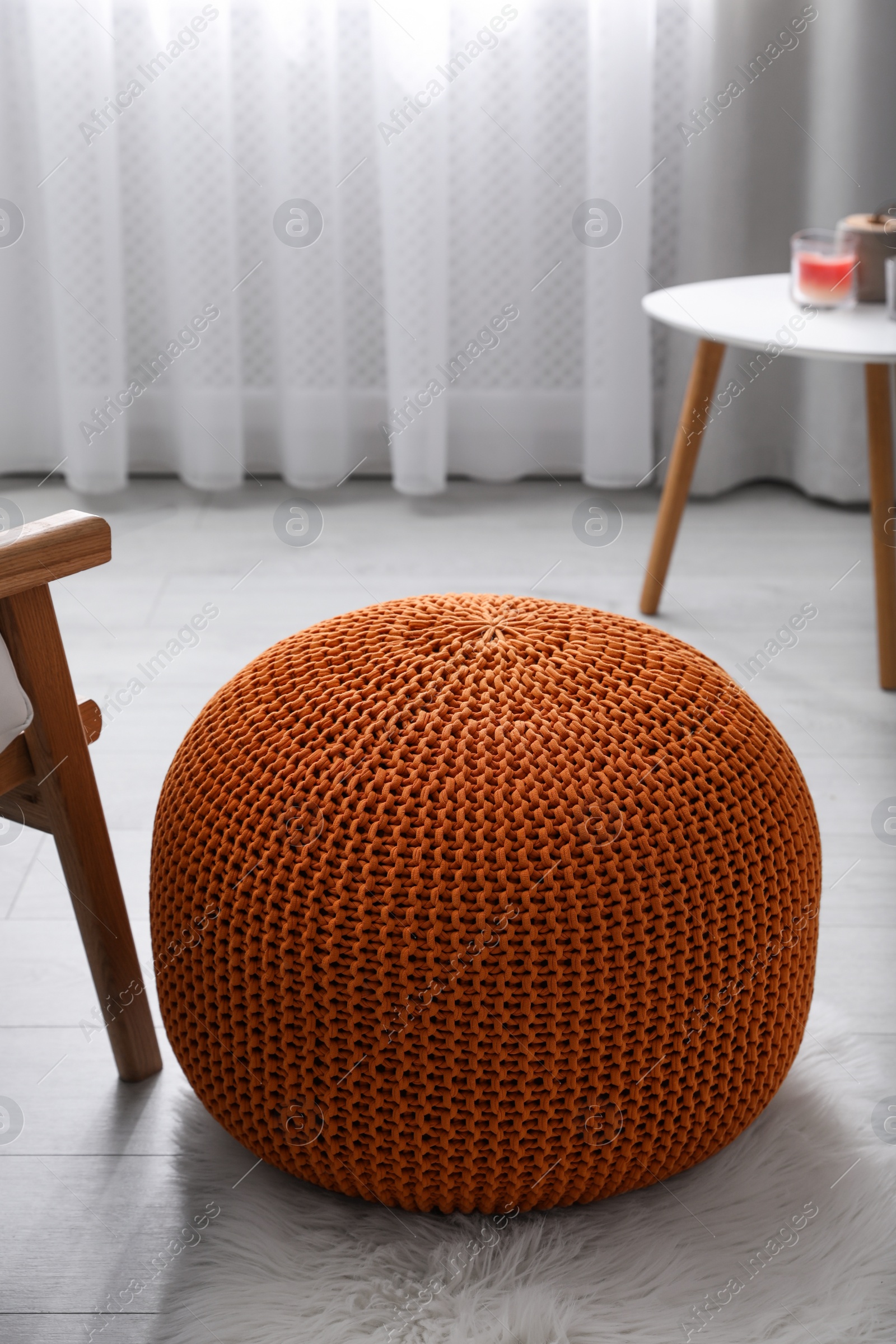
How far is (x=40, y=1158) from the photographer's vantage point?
1.07m

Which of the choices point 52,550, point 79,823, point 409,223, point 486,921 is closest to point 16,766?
point 79,823

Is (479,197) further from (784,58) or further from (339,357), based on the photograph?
(784,58)

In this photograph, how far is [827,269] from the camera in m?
1.78

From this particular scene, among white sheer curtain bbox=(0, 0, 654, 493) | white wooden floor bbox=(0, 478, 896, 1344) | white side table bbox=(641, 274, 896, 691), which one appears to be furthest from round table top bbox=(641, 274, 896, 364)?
white sheer curtain bbox=(0, 0, 654, 493)

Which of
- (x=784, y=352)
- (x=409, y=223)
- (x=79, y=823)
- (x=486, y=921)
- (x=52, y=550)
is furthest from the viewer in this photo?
(x=409, y=223)

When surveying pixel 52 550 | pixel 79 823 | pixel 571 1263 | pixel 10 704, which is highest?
pixel 52 550

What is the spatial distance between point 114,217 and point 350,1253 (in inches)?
83.0

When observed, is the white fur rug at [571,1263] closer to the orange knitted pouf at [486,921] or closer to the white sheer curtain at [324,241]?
the orange knitted pouf at [486,921]

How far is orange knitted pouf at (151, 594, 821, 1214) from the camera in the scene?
2.79 ft

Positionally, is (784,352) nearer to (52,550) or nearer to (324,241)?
(52,550)

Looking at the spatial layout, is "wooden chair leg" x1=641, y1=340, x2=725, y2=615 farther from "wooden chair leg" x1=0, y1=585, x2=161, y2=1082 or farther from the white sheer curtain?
"wooden chair leg" x1=0, y1=585, x2=161, y2=1082

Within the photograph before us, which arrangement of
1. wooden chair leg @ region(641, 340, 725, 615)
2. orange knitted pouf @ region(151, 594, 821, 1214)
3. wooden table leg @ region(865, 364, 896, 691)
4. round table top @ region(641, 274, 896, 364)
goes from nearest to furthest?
orange knitted pouf @ region(151, 594, 821, 1214), round table top @ region(641, 274, 896, 364), wooden table leg @ region(865, 364, 896, 691), wooden chair leg @ region(641, 340, 725, 615)

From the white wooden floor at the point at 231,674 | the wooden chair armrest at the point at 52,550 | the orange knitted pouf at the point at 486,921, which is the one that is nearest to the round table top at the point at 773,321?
the white wooden floor at the point at 231,674

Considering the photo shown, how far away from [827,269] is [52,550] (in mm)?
1263
